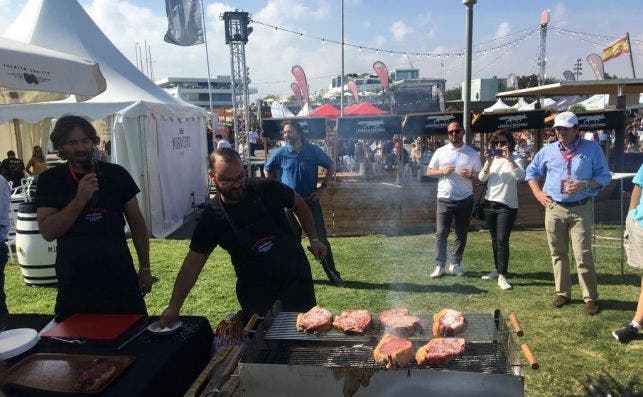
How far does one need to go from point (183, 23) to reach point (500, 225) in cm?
1221

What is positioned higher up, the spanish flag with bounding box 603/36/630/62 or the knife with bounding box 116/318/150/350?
the spanish flag with bounding box 603/36/630/62

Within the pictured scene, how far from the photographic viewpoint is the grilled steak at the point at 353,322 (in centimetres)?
252

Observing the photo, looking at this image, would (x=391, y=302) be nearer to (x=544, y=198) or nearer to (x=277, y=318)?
(x=544, y=198)

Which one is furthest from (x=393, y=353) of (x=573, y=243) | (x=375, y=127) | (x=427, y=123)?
(x=375, y=127)

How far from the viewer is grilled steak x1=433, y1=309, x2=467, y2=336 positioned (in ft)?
7.96

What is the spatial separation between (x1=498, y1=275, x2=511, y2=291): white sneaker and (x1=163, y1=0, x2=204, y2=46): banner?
12.0 m

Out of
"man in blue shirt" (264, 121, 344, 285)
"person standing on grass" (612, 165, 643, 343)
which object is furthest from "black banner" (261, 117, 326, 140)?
"person standing on grass" (612, 165, 643, 343)

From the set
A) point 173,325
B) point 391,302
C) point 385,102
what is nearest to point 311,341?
point 173,325

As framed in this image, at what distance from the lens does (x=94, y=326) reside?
2.43m

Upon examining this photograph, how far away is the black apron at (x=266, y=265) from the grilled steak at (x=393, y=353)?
2.61 ft

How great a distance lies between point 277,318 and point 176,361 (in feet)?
2.11

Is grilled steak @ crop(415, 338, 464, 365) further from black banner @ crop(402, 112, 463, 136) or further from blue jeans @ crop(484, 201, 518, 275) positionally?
black banner @ crop(402, 112, 463, 136)

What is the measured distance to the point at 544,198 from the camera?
489 centimetres

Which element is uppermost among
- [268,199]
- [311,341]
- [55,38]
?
[55,38]
